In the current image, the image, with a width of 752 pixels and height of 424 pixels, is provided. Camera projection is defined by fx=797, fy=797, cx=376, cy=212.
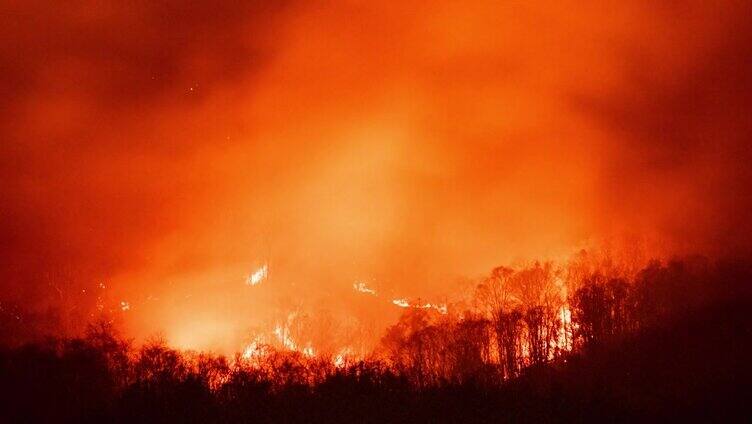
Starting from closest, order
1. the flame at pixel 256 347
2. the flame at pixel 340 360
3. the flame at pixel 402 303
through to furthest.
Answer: the flame at pixel 340 360, the flame at pixel 256 347, the flame at pixel 402 303

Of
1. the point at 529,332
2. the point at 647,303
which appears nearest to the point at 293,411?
the point at 529,332

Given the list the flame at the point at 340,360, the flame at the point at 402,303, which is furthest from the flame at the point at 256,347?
the flame at the point at 402,303

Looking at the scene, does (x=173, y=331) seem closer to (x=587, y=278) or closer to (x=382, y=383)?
(x=587, y=278)

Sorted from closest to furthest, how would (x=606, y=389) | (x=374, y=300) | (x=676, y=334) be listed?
(x=606, y=389) < (x=676, y=334) < (x=374, y=300)

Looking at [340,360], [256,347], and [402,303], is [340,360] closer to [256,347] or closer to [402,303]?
[256,347]

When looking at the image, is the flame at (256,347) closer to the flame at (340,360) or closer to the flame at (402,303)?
the flame at (340,360)

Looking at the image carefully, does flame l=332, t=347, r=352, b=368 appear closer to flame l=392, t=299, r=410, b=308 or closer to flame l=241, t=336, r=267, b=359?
flame l=241, t=336, r=267, b=359

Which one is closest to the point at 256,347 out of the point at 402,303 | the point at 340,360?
the point at 340,360

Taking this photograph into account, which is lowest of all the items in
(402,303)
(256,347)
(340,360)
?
(340,360)

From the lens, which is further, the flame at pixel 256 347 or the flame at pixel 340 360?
the flame at pixel 256 347

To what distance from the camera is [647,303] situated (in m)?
92.6

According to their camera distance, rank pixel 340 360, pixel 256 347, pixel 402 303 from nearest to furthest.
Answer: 1. pixel 340 360
2. pixel 256 347
3. pixel 402 303

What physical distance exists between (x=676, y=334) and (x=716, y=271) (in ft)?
109

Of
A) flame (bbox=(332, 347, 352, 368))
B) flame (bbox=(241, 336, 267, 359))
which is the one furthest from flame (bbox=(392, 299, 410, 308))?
flame (bbox=(332, 347, 352, 368))
